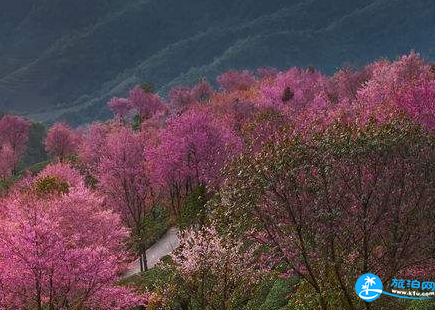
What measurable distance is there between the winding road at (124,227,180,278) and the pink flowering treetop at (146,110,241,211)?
413 inches

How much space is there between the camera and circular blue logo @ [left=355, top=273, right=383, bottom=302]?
76.5 feet

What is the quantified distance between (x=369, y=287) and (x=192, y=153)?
31484mm

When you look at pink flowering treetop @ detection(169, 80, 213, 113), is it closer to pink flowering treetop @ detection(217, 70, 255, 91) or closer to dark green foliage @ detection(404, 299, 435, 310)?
pink flowering treetop @ detection(217, 70, 255, 91)

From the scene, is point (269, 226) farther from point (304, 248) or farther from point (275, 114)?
point (275, 114)

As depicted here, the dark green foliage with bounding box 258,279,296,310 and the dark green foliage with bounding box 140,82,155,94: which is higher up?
the dark green foliage with bounding box 140,82,155,94

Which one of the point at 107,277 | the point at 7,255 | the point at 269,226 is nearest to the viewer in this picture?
the point at 269,226

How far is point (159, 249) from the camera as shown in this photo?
66375 mm

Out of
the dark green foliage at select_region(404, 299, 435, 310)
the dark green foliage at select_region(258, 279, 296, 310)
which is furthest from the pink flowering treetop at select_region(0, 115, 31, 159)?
the dark green foliage at select_region(404, 299, 435, 310)

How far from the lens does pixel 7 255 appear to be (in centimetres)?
3281

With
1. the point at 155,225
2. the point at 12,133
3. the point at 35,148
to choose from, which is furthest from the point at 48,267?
the point at 35,148

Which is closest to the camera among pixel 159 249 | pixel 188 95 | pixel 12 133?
pixel 159 249

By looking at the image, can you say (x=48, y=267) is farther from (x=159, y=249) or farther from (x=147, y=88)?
(x=147, y=88)

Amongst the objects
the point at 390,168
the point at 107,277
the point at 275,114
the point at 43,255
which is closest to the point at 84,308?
the point at 107,277

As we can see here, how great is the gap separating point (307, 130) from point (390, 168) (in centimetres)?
431
